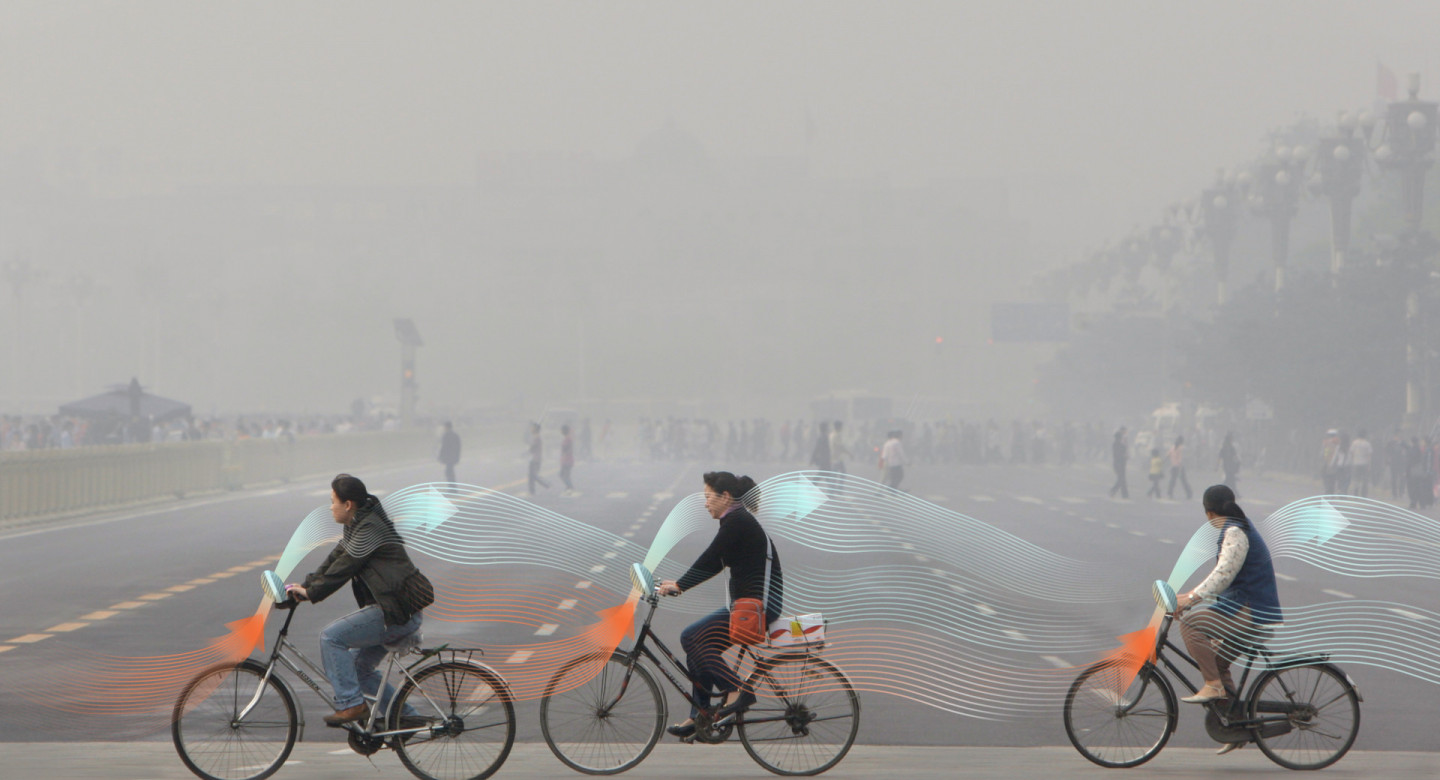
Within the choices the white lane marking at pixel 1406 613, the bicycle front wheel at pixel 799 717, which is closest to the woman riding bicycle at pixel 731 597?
the bicycle front wheel at pixel 799 717

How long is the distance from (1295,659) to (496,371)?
608 feet

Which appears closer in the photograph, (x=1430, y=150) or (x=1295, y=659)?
(x=1295, y=659)

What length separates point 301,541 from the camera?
856 cm

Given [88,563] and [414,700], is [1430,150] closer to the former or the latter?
[88,563]

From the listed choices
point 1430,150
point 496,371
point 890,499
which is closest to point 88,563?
point 890,499

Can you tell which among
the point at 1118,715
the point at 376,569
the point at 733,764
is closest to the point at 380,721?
the point at 376,569

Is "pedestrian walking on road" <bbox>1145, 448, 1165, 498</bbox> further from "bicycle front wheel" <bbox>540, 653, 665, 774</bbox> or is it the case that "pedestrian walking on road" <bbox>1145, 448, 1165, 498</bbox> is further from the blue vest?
"bicycle front wheel" <bbox>540, 653, 665, 774</bbox>

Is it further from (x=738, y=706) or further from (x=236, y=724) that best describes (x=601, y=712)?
(x=236, y=724)

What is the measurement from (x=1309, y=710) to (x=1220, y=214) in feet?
166

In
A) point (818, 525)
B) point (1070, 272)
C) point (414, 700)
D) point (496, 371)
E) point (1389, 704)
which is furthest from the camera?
point (496, 371)

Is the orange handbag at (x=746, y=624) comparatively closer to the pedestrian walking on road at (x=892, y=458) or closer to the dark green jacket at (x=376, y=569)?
the dark green jacket at (x=376, y=569)

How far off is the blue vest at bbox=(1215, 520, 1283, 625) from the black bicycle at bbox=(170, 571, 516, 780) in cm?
352

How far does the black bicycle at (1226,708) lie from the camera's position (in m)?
8.27

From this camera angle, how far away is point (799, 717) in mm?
8008
